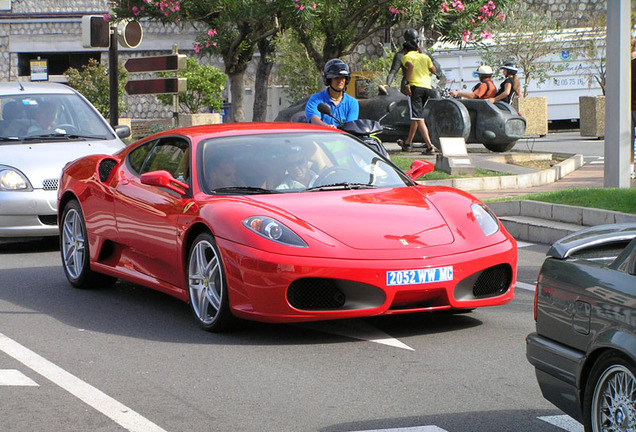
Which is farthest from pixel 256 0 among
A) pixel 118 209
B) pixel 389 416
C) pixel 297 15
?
pixel 389 416

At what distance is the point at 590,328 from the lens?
14.0 feet

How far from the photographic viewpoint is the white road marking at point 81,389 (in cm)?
521

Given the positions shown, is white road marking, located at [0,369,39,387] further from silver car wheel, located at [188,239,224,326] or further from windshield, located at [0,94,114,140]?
windshield, located at [0,94,114,140]

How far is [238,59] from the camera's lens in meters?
26.1

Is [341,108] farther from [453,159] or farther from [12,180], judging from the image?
[453,159]

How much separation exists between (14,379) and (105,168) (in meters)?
3.39

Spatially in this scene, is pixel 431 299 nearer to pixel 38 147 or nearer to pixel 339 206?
pixel 339 206

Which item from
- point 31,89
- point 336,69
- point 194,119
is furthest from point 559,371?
point 194,119

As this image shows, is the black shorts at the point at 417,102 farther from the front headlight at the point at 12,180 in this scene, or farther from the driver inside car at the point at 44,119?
the front headlight at the point at 12,180

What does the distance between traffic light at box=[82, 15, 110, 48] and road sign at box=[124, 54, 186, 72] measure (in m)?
0.69

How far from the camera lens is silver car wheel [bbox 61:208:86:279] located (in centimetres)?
927

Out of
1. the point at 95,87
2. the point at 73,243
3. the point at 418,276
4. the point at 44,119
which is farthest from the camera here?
the point at 95,87

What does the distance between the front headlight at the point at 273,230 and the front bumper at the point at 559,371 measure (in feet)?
7.65

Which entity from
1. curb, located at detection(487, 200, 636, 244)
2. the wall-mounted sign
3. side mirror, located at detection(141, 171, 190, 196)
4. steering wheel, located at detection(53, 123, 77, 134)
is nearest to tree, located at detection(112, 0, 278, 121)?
steering wheel, located at detection(53, 123, 77, 134)
